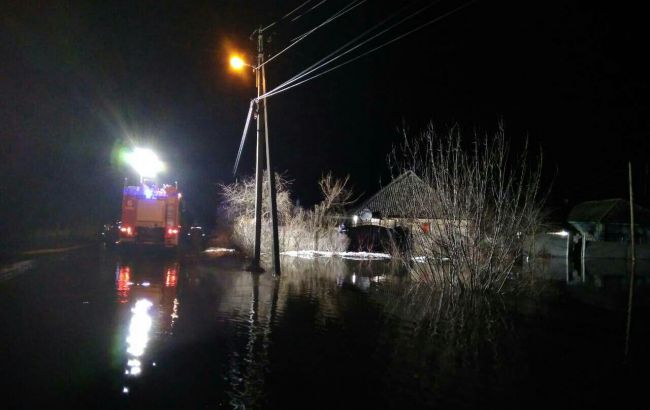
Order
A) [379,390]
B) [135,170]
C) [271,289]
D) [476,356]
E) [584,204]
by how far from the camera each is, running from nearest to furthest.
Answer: [379,390] → [476,356] → [271,289] → [135,170] → [584,204]

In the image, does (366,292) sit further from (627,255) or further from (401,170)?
(627,255)

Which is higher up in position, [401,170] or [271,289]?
[401,170]

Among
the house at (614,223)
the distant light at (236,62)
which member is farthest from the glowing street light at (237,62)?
the house at (614,223)

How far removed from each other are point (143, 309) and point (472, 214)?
8.20 meters

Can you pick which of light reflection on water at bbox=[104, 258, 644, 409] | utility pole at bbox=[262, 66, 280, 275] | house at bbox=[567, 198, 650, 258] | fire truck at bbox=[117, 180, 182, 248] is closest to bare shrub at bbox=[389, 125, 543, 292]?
light reflection on water at bbox=[104, 258, 644, 409]

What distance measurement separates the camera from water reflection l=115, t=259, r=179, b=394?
7.44m

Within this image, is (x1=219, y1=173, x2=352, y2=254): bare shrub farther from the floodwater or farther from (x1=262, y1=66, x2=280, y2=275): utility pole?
the floodwater

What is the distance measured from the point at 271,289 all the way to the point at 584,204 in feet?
144

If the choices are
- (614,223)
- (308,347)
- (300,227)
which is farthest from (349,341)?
(614,223)

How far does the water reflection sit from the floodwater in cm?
4

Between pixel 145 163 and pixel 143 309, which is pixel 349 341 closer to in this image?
pixel 143 309

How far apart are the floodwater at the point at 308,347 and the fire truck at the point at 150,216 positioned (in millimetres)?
9610

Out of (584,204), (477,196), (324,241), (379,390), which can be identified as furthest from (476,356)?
(584,204)

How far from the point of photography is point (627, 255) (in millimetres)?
34406
